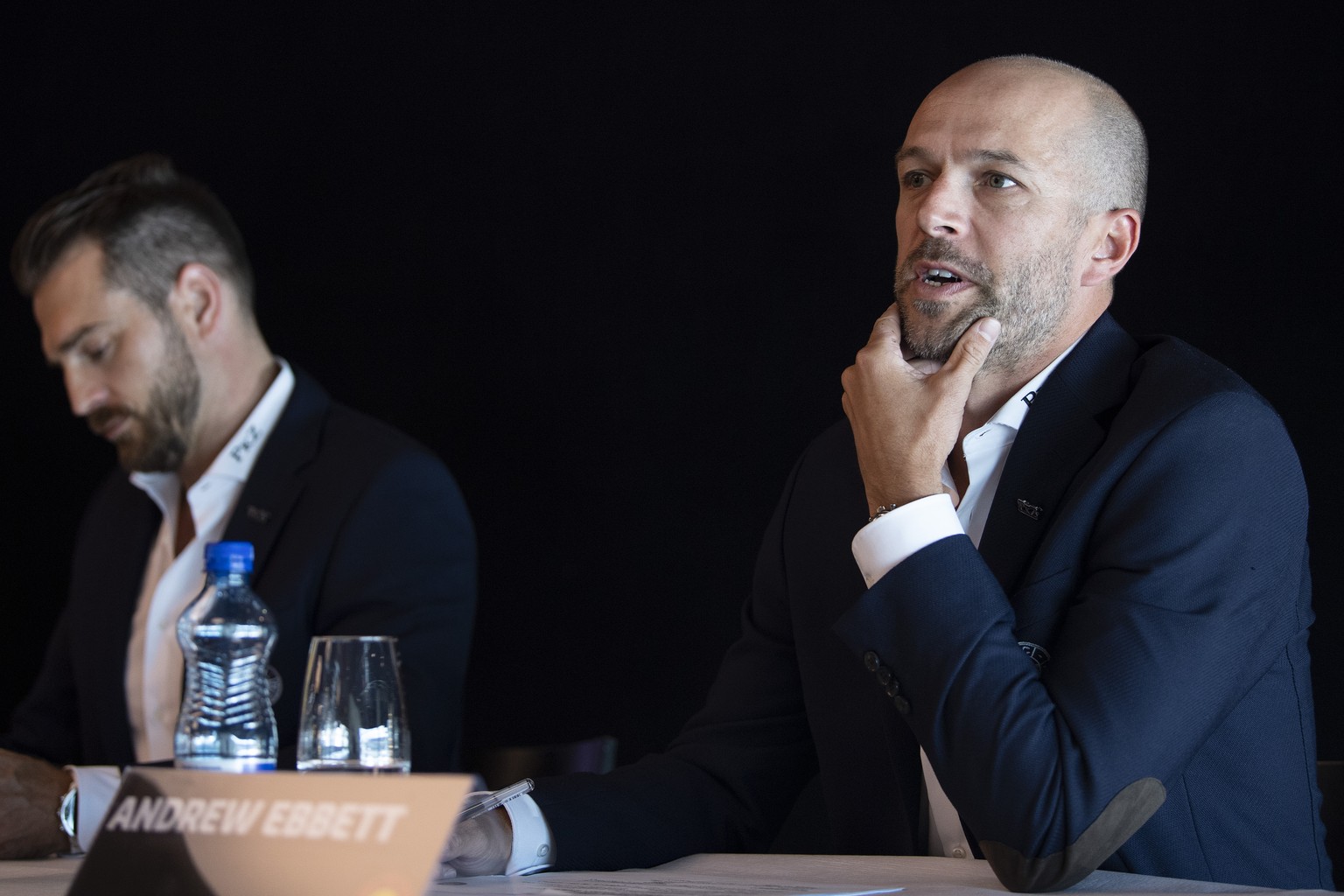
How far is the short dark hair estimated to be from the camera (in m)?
2.86

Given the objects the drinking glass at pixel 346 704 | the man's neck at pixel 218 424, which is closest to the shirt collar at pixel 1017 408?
the drinking glass at pixel 346 704

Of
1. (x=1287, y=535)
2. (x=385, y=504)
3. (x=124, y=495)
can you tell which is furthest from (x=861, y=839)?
(x=124, y=495)

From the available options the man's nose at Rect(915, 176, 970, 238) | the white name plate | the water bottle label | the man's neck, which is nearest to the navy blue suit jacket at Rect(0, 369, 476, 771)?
the man's neck

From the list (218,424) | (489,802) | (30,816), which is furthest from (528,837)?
(218,424)

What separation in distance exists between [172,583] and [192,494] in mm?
174

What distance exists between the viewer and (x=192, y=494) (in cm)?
273

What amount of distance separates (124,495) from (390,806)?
7.90ft

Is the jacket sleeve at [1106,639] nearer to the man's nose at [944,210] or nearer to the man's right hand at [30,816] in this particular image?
the man's nose at [944,210]

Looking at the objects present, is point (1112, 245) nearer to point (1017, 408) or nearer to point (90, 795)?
point (1017, 408)

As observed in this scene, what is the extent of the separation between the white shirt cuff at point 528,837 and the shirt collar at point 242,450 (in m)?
1.45

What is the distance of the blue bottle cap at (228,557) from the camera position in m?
→ 1.29

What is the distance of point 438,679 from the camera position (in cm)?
248

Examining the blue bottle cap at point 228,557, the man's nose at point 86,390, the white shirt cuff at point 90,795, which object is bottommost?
the white shirt cuff at point 90,795

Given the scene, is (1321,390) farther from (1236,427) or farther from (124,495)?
(124,495)
